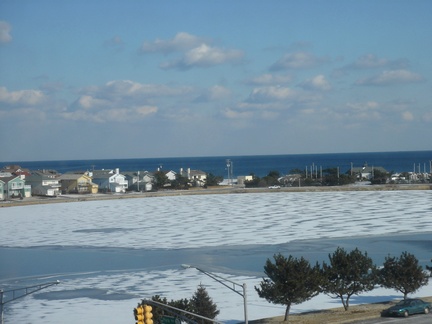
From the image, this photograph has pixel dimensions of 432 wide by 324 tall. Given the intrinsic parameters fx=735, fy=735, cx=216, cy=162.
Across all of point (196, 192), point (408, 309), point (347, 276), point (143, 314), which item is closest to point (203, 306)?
point (347, 276)

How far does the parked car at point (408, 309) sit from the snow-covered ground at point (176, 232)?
373 centimetres

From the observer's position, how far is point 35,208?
7994 centimetres

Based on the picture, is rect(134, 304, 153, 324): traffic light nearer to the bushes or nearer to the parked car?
the bushes

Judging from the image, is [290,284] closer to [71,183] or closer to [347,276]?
[347,276]

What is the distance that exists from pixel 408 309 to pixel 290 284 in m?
3.93

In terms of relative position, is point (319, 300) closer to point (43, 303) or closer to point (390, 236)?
point (43, 303)

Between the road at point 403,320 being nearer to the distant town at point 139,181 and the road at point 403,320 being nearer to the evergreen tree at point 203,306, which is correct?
the evergreen tree at point 203,306

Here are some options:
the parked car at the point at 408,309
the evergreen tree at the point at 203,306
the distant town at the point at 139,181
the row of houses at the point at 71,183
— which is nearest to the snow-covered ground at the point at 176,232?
the evergreen tree at the point at 203,306

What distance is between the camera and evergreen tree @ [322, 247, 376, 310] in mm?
26484

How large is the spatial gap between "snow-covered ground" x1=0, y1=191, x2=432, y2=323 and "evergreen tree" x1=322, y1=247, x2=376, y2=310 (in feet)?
3.57

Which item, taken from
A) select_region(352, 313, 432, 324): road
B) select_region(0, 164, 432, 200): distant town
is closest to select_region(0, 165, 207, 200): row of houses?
select_region(0, 164, 432, 200): distant town

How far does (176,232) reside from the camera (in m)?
50.6

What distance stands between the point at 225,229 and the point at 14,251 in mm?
14782

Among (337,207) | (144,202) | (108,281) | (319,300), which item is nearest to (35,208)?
(144,202)
